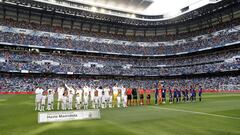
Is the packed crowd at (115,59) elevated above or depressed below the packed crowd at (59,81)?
above

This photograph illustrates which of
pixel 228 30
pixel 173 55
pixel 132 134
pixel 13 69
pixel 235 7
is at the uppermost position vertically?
pixel 235 7

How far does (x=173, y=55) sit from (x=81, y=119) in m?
63.1

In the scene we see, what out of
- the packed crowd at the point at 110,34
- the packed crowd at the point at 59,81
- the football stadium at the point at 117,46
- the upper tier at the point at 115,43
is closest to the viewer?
the packed crowd at the point at 59,81

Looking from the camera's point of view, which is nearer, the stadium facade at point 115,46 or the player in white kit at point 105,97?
the player in white kit at point 105,97

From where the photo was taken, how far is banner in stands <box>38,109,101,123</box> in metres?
11.6

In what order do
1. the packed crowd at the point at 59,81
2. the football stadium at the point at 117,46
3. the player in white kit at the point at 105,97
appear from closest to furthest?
the player in white kit at the point at 105,97 → the packed crowd at the point at 59,81 → the football stadium at the point at 117,46

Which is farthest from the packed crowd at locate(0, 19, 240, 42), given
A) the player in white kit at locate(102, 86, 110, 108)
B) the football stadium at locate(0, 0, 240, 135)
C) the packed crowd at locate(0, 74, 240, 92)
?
the player in white kit at locate(102, 86, 110, 108)

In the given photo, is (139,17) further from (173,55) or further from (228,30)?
(228,30)

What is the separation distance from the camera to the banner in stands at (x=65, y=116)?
1155 centimetres

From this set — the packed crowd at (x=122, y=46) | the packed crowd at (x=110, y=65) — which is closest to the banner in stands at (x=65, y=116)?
the packed crowd at (x=110, y=65)

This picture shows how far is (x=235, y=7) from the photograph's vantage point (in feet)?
183

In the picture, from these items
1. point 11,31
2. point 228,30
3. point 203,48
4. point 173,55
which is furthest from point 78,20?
point 228,30

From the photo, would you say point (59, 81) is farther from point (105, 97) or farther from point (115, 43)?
point (105, 97)

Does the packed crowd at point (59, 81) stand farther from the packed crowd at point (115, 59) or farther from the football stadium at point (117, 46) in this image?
the packed crowd at point (115, 59)
